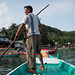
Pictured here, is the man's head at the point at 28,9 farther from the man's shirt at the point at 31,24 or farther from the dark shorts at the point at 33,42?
the dark shorts at the point at 33,42

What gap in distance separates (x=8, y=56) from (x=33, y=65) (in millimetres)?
23868

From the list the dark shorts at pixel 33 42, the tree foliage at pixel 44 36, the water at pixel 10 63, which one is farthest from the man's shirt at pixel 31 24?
the tree foliage at pixel 44 36

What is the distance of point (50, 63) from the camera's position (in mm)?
7426

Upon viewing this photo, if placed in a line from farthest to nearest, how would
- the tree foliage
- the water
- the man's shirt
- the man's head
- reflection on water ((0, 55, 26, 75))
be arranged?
1. the tree foliage
2. the water
3. reflection on water ((0, 55, 26, 75))
4. the man's head
5. the man's shirt

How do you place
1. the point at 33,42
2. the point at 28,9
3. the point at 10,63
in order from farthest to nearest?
the point at 10,63 → the point at 28,9 → the point at 33,42

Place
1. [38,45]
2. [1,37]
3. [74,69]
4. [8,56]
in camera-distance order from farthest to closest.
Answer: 1. [1,37]
2. [8,56]
3. [74,69]
4. [38,45]

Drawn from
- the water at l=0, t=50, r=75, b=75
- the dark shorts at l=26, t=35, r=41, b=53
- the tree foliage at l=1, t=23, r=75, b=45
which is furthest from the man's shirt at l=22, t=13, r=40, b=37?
the tree foliage at l=1, t=23, r=75, b=45

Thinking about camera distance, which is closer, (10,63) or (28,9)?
(28,9)

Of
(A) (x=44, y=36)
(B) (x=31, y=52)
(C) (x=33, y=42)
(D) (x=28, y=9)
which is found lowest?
(B) (x=31, y=52)

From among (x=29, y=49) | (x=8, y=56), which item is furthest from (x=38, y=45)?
(x=8, y=56)

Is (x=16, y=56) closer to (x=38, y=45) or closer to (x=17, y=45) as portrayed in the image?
(x=38, y=45)

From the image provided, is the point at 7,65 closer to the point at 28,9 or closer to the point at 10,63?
the point at 10,63

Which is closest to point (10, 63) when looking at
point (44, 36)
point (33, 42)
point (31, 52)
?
point (31, 52)

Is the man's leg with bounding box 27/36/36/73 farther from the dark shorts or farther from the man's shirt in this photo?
the man's shirt
